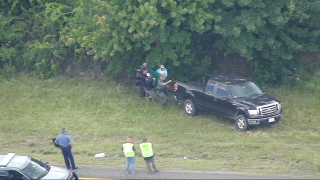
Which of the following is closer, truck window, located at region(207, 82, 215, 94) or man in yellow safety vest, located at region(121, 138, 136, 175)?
man in yellow safety vest, located at region(121, 138, 136, 175)

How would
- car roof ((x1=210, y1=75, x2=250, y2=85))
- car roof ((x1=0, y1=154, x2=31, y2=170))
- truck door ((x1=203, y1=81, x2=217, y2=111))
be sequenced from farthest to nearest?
truck door ((x1=203, y1=81, x2=217, y2=111)) < car roof ((x1=210, y1=75, x2=250, y2=85)) < car roof ((x1=0, y1=154, x2=31, y2=170))

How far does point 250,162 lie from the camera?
18156 millimetres

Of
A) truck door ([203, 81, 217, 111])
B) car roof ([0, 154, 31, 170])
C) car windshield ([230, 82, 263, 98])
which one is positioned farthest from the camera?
truck door ([203, 81, 217, 111])

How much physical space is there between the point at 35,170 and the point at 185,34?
35.8 feet

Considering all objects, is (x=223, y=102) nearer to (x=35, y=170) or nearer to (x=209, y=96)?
(x=209, y=96)

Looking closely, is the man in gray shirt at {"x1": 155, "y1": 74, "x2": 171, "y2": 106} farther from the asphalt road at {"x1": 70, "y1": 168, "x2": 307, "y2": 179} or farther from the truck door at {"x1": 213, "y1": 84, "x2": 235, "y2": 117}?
the asphalt road at {"x1": 70, "y1": 168, "x2": 307, "y2": 179}

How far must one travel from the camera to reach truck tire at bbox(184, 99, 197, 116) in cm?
2302

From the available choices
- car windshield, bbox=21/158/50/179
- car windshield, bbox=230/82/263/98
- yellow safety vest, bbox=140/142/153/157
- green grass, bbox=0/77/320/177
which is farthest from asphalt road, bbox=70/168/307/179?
car windshield, bbox=230/82/263/98

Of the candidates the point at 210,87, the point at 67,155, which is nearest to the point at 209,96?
the point at 210,87

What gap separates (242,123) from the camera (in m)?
21.2

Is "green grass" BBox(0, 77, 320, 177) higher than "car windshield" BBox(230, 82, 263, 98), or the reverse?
"car windshield" BBox(230, 82, 263, 98)

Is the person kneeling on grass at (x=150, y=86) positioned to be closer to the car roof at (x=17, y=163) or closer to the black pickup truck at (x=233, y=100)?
the black pickup truck at (x=233, y=100)

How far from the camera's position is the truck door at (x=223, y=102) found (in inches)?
851

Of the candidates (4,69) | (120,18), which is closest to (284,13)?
(120,18)
